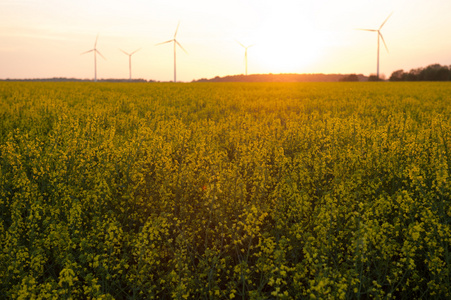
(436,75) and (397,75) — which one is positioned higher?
(397,75)

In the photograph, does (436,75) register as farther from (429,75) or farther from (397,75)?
(397,75)

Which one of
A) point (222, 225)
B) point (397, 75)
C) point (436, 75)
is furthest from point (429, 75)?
point (222, 225)

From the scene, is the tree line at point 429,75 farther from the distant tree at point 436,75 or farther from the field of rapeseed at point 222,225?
the field of rapeseed at point 222,225

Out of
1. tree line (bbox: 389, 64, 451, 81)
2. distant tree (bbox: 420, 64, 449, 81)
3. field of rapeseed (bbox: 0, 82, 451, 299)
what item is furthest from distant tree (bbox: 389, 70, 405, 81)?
field of rapeseed (bbox: 0, 82, 451, 299)

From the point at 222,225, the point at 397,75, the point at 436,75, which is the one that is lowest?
the point at 222,225

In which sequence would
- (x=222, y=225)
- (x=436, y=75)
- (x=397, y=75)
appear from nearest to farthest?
(x=222, y=225)
(x=436, y=75)
(x=397, y=75)

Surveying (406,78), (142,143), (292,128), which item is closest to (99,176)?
(142,143)

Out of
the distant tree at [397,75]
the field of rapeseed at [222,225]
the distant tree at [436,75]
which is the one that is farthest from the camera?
the distant tree at [397,75]

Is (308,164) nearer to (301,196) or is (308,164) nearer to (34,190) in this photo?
(301,196)

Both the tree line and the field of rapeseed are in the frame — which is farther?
the tree line

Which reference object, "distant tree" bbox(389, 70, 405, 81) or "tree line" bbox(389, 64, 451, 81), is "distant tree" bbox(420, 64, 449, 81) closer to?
"tree line" bbox(389, 64, 451, 81)

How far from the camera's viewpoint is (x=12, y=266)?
11.0 ft

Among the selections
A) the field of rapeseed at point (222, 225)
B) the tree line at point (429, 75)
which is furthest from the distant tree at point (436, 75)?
the field of rapeseed at point (222, 225)

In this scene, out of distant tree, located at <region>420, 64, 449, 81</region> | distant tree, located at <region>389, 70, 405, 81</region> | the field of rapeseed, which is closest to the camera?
the field of rapeseed
